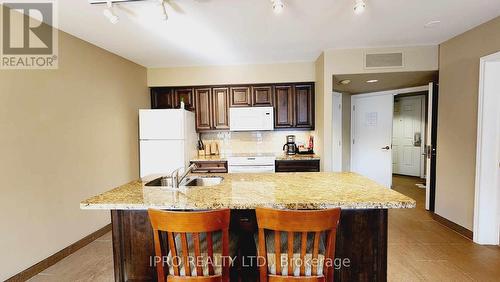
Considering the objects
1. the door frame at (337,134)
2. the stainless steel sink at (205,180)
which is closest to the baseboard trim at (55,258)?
the stainless steel sink at (205,180)

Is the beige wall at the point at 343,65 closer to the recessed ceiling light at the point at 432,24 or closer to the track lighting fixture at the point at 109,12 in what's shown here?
the recessed ceiling light at the point at 432,24

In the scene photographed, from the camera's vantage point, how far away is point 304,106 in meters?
4.16

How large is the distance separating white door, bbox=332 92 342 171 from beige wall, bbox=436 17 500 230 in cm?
189

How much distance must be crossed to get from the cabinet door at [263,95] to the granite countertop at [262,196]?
2.37m

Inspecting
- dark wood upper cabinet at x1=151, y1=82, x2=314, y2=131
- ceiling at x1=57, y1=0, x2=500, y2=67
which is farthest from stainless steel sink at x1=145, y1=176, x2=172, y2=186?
dark wood upper cabinet at x1=151, y1=82, x2=314, y2=131

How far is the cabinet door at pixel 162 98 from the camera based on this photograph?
14.4ft

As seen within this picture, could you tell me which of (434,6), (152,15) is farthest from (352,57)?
(152,15)

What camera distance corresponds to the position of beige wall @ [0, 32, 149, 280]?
2141mm

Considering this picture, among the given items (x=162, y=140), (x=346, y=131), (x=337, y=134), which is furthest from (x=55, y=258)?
(x=346, y=131)

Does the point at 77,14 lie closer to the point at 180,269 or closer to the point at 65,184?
the point at 65,184

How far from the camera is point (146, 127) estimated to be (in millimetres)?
3736

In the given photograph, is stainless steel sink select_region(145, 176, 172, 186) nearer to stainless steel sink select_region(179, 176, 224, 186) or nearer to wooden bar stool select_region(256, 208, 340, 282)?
stainless steel sink select_region(179, 176, 224, 186)

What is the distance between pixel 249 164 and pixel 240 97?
1212 mm

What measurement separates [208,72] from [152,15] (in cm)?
191
